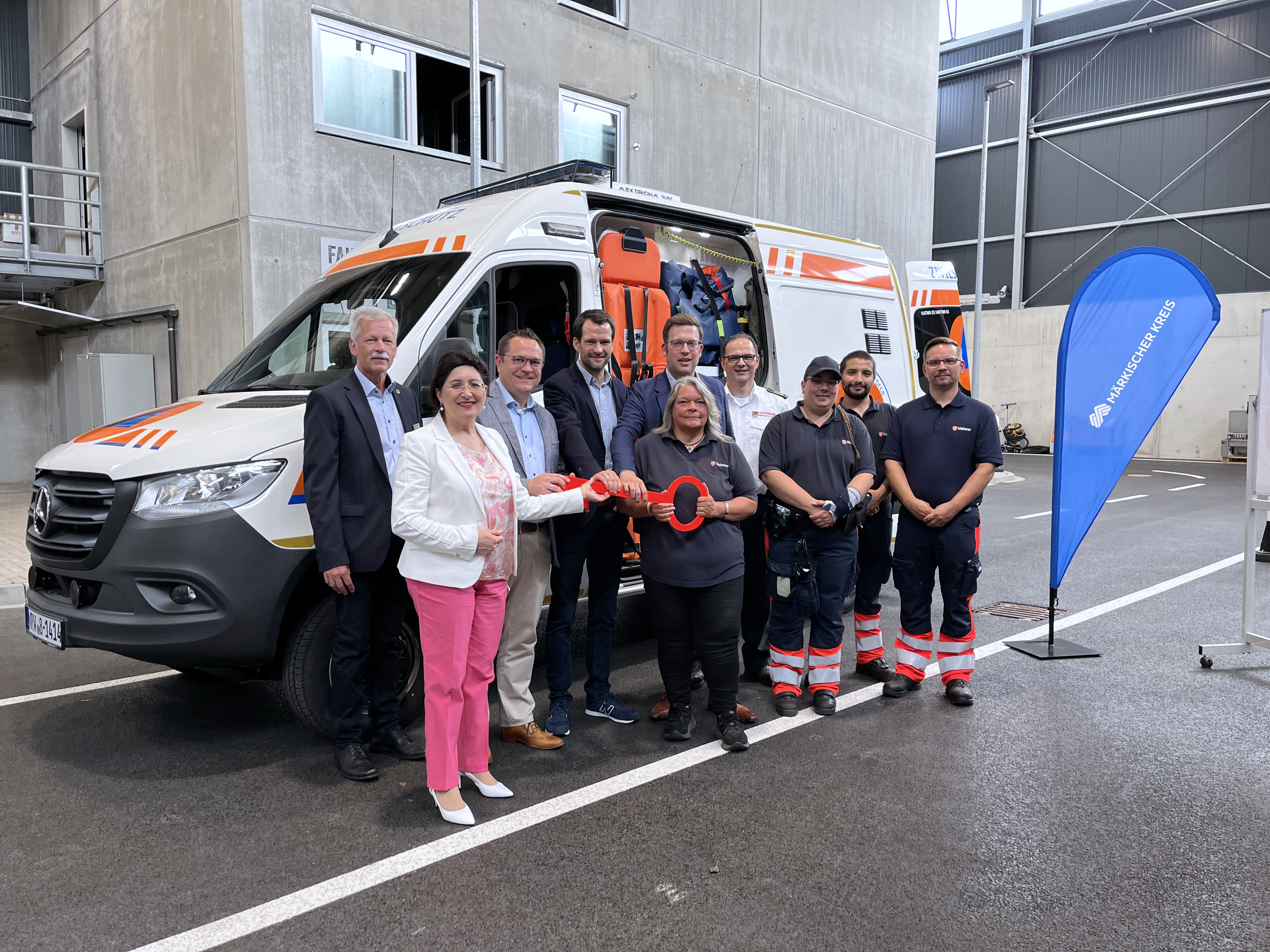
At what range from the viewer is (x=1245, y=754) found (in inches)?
167

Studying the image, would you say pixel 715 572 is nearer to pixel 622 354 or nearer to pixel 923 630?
pixel 923 630

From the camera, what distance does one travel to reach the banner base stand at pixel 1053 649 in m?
5.83

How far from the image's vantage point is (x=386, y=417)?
3986mm

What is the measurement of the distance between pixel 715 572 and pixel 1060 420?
2.97m

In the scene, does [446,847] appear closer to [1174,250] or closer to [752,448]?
[752,448]

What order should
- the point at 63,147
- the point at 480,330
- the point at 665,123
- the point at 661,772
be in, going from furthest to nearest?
the point at 63,147 → the point at 665,123 → the point at 480,330 → the point at 661,772

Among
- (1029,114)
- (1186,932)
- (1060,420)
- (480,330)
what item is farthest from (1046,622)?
Result: (1029,114)

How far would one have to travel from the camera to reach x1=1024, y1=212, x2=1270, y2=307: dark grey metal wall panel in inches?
1015

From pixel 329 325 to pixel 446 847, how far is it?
2.92m

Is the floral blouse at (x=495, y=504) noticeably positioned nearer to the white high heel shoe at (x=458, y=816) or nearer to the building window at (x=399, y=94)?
the white high heel shoe at (x=458, y=816)

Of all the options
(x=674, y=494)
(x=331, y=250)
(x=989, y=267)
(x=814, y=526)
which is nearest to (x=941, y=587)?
(x=814, y=526)

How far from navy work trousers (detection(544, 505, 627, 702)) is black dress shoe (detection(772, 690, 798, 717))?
35.6 inches

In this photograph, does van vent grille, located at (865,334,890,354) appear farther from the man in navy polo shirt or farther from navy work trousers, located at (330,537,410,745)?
navy work trousers, located at (330,537,410,745)

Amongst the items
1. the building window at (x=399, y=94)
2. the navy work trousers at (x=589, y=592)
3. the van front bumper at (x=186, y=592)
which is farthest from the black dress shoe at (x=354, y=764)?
the building window at (x=399, y=94)
